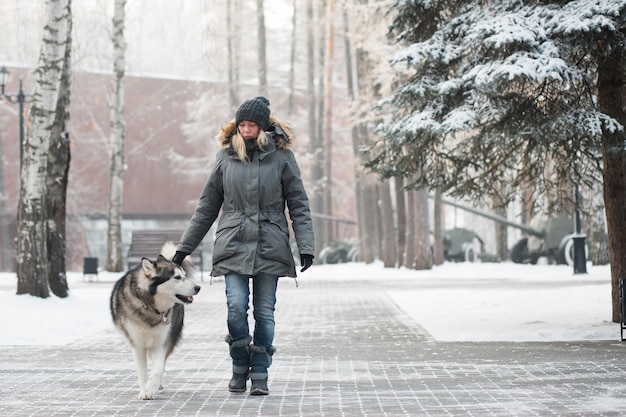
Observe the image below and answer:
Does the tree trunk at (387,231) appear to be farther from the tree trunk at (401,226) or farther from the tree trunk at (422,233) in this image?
the tree trunk at (422,233)

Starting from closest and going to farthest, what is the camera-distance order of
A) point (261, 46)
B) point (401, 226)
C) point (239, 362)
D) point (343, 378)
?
point (239, 362) → point (343, 378) → point (401, 226) → point (261, 46)

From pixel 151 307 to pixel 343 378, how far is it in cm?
191

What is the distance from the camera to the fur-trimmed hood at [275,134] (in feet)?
27.3

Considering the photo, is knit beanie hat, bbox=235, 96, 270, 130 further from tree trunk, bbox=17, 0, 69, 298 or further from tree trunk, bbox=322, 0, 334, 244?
tree trunk, bbox=322, 0, 334, 244

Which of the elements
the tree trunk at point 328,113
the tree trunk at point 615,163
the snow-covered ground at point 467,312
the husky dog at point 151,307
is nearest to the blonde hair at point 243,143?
the husky dog at point 151,307

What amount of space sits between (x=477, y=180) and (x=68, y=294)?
7.62 meters

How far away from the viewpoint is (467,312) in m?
16.8

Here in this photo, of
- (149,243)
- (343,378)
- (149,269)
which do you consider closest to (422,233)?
(149,243)

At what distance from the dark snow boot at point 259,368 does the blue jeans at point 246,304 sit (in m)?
0.06

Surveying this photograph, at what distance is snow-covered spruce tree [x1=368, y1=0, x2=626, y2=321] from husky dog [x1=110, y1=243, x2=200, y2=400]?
14.3 feet

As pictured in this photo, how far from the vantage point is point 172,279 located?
26.5 ft

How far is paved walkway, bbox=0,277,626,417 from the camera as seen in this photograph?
7484mm

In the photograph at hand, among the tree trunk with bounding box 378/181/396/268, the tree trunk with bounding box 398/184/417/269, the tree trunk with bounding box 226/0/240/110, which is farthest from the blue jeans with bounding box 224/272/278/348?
the tree trunk with bounding box 226/0/240/110

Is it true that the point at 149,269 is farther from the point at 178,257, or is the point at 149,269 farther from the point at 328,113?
the point at 328,113
